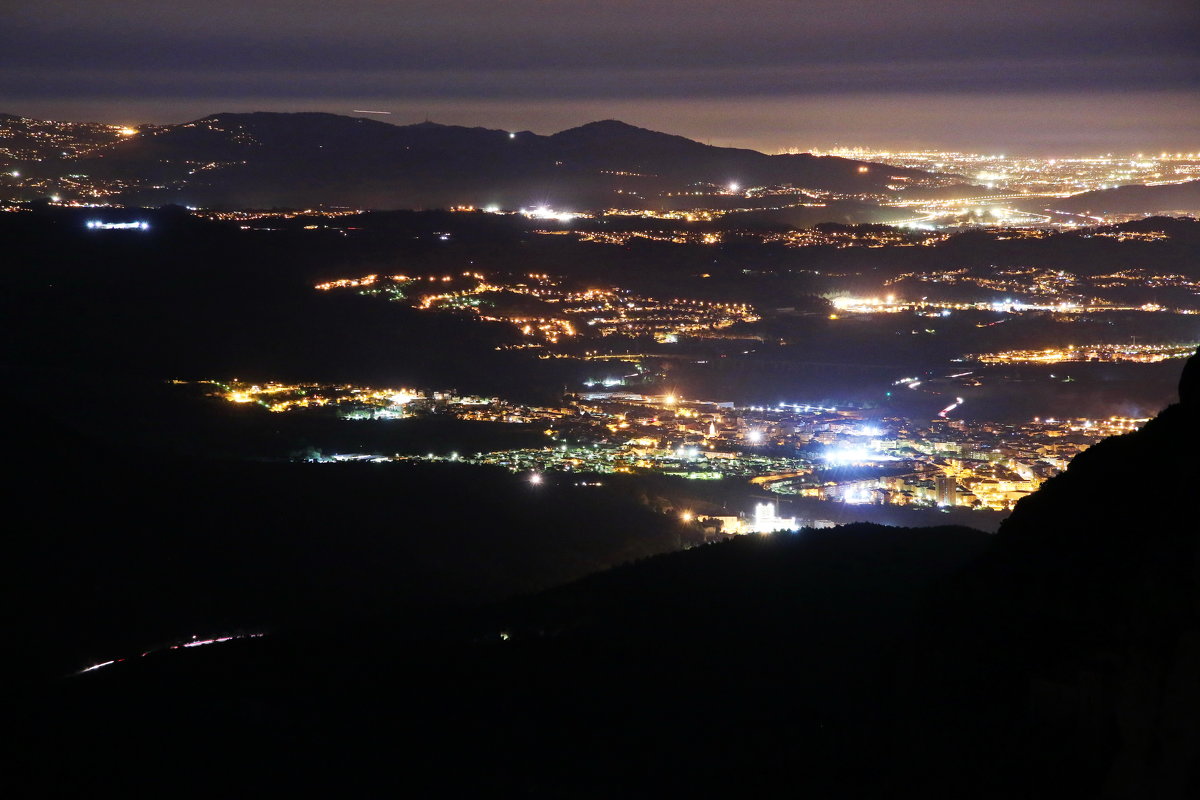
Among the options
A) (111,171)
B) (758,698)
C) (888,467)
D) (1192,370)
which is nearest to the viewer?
(1192,370)

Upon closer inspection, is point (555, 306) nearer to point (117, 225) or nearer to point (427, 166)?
point (117, 225)

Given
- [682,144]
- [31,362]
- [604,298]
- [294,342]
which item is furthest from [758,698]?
[682,144]

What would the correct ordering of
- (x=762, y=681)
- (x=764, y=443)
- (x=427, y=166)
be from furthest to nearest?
(x=427, y=166) → (x=764, y=443) → (x=762, y=681)

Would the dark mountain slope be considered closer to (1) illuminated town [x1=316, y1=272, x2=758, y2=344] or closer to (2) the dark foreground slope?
(2) the dark foreground slope

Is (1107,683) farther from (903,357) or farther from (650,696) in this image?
(903,357)

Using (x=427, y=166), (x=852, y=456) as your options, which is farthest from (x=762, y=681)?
(x=427, y=166)
